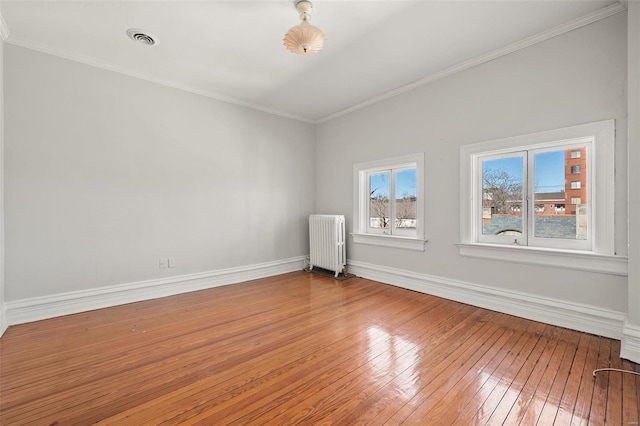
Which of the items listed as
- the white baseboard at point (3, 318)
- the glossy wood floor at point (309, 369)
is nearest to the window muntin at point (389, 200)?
the glossy wood floor at point (309, 369)

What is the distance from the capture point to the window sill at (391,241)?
3704mm

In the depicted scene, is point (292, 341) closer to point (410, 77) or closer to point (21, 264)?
point (21, 264)

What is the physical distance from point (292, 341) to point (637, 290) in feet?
8.73

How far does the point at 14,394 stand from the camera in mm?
1699

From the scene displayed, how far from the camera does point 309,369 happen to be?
194 centimetres

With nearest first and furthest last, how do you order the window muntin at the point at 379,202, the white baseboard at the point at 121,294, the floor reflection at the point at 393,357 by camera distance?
1. the floor reflection at the point at 393,357
2. the white baseboard at the point at 121,294
3. the window muntin at the point at 379,202

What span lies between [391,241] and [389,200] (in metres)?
0.68

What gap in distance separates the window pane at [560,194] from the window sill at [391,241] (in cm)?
128

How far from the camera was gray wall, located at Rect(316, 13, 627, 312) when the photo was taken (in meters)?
2.34

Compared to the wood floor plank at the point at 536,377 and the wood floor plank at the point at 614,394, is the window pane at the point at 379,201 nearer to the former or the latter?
the wood floor plank at the point at 536,377

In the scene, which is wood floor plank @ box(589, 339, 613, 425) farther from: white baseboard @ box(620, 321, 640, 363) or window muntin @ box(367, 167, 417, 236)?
window muntin @ box(367, 167, 417, 236)

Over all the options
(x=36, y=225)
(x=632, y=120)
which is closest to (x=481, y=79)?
(x=632, y=120)

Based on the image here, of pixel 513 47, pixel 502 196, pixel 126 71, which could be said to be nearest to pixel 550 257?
pixel 502 196

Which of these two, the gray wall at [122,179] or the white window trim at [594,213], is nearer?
the white window trim at [594,213]
